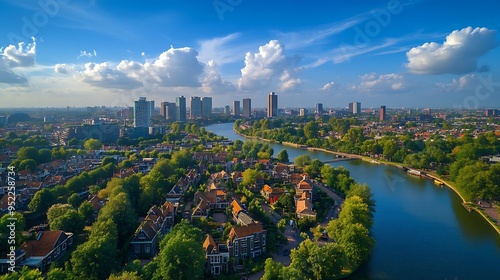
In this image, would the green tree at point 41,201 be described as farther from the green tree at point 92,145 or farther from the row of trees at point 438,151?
the green tree at point 92,145

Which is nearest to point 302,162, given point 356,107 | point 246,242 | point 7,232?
point 246,242

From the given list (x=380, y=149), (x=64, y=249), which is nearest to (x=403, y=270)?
(x=64, y=249)

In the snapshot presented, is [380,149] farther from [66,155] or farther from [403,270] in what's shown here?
[66,155]

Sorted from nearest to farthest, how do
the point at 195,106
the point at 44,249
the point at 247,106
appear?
the point at 44,249 < the point at 195,106 < the point at 247,106

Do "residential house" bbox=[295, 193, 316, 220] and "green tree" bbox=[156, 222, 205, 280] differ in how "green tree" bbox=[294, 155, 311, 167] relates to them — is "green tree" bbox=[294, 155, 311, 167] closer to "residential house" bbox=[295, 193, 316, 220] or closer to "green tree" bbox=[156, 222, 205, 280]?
"residential house" bbox=[295, 193, 316, 220]

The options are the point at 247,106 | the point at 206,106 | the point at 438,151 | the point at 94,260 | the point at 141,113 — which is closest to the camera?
the point at 94,260

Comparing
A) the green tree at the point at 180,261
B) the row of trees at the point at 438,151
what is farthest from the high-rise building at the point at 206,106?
the green tree at the point at 180,261

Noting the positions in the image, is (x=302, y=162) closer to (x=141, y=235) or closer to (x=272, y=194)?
(x=272, y=194)

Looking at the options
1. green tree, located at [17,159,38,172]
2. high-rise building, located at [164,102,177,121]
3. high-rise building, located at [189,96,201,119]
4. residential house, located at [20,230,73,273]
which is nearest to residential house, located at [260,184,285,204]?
residential house, located at [20,230,73,273]
